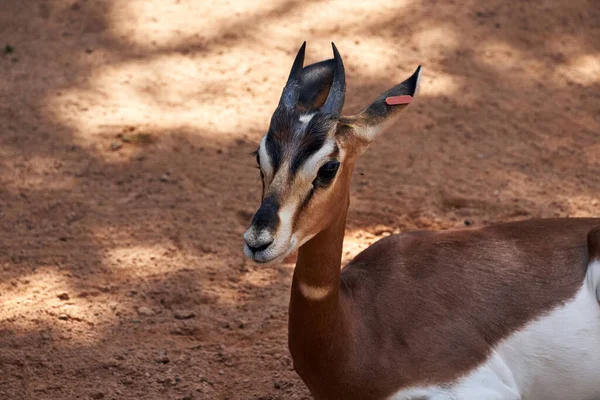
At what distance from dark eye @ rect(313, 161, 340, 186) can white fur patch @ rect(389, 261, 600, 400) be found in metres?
1.13

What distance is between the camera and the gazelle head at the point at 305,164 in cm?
349

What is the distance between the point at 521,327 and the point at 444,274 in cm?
42

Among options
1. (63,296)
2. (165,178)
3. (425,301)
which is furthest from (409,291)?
(165,178)

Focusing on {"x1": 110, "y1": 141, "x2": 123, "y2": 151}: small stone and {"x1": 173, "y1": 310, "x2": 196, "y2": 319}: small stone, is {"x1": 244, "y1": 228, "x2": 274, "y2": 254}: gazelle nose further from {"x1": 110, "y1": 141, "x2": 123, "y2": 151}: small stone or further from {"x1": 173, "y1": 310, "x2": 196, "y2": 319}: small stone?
{"x1": 110, "y1": 141, "x2": 123, "y2": 151}: small stone

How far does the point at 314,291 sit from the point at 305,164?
583mm

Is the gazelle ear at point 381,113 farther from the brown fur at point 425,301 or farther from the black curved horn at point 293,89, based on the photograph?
the brown fur at point 425,301

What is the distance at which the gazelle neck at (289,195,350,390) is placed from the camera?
3.80 meters

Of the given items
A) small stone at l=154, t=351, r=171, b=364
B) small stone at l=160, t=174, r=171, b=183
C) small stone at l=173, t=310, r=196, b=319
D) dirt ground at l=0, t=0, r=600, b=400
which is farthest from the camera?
small stone at l=160, t=174, r=171, b=183

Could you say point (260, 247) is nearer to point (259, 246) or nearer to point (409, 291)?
point (259, 246)

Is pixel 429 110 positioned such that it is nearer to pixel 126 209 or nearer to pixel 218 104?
pixel 218 104

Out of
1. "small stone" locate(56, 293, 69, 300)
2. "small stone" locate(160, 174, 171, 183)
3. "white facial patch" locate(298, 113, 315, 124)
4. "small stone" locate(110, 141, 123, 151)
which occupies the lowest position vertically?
"small stone" locate(160, 174, 171, 183)

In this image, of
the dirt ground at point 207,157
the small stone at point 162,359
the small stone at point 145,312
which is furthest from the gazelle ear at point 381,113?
the small stone at point 145,312

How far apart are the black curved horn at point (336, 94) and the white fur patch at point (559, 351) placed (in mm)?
1303

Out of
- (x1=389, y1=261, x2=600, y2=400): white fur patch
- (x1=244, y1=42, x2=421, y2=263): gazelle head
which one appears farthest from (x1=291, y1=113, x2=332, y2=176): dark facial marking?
(x1=389, y1=261, x2=600, y2=400): white fur patch
